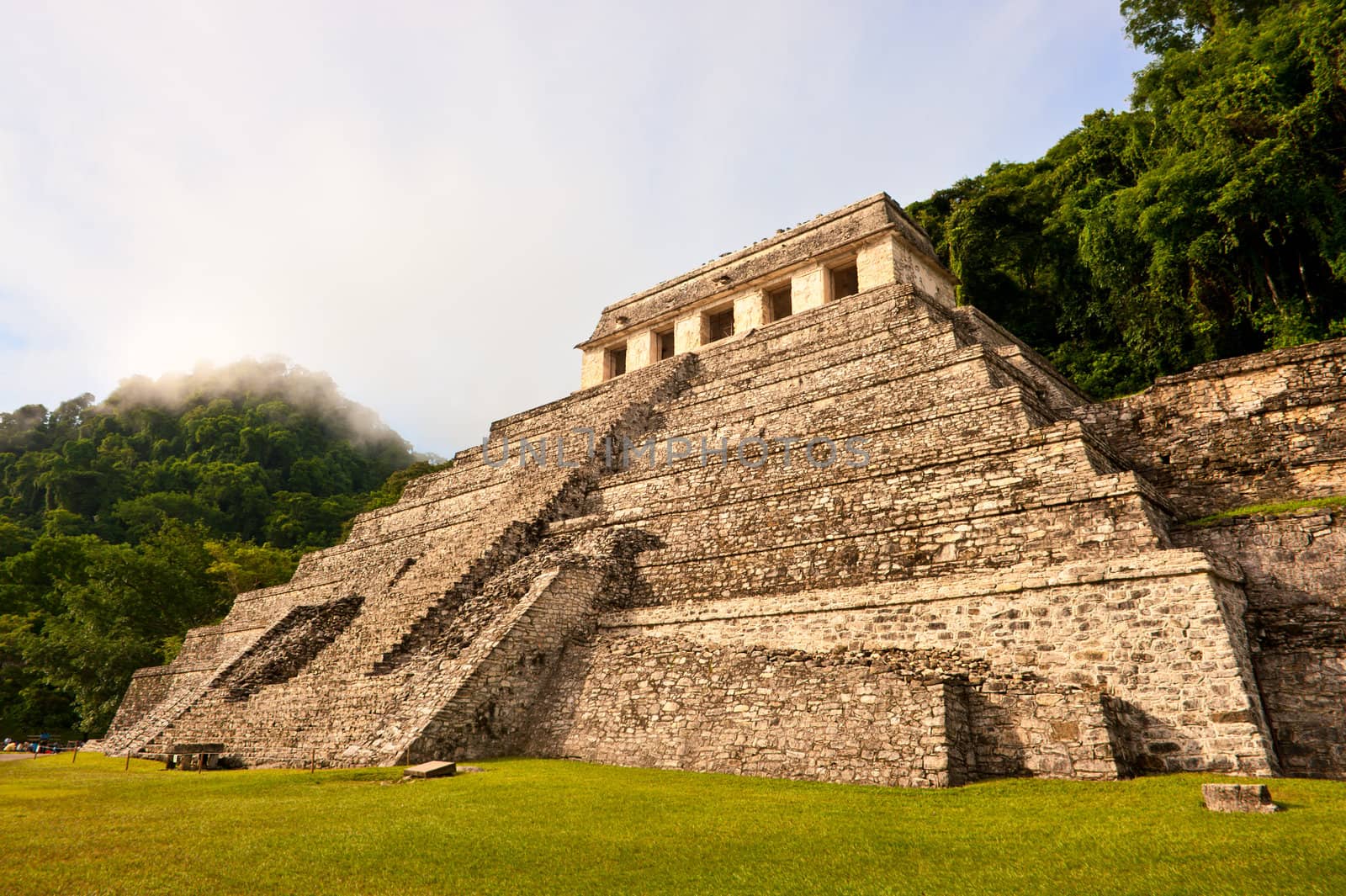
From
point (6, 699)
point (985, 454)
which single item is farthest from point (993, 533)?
point (6, 699)

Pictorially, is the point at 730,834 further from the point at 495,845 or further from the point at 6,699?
the point at 6,699

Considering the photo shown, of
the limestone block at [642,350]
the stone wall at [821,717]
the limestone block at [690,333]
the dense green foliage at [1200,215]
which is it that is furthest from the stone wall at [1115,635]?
the limestone block at [642,350]

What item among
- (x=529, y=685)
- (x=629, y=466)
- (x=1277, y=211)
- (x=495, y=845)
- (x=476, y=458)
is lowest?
(x=495, y=845)

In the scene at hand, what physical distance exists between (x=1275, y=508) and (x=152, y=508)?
52.0 m

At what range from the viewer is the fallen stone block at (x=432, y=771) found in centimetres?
789

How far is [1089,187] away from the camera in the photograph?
18.7 meters

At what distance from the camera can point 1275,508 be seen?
8.80m

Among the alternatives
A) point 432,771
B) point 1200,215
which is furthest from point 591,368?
point 432,771

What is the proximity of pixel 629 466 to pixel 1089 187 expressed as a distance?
42.6ft

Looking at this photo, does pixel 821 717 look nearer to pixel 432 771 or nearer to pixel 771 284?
pixel 432 771

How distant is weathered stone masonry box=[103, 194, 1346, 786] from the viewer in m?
7.26

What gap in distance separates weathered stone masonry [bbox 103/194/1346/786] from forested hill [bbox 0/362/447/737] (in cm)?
1230

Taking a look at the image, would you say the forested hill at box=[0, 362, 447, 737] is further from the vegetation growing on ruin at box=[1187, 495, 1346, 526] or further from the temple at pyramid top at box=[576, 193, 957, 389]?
the vegetation growing on ruin at box=[1187, 495, 1346, 526]

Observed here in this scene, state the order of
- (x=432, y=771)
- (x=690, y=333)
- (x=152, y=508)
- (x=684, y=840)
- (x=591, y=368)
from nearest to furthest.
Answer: (x=684, y=840)
(x=432, y=771)
(x=690, y=333)
(x=591, y=368)
(x=152, y=508)
